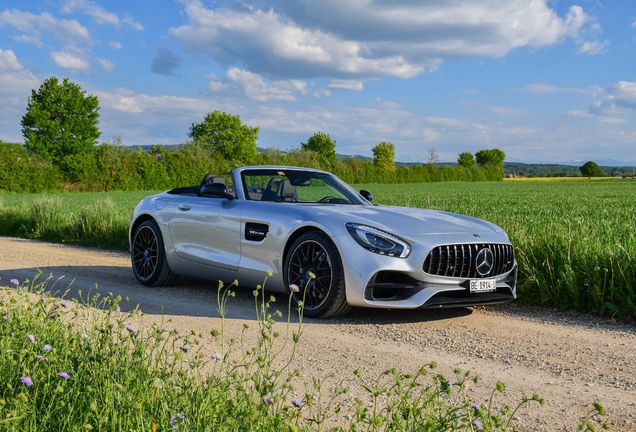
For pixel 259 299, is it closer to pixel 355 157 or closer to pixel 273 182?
pixel 273 182

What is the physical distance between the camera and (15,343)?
3.26 m

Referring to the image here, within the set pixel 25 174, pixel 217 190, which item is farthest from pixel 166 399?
pixel 25 174

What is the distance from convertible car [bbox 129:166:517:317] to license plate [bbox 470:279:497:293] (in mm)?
13

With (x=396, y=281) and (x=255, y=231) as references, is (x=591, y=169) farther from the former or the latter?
(x=396, y=281)

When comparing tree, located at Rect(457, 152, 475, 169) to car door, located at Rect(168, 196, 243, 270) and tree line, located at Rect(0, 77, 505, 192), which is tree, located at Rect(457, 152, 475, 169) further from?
car door, located at Rect(168, 196, 243, 270)

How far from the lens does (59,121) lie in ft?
209

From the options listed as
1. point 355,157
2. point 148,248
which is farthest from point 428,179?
point 148,248

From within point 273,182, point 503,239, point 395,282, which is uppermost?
point 273,182

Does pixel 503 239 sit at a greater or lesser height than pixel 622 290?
greater

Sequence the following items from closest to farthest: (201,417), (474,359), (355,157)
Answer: (201,417)
(474,359)
(355,157)

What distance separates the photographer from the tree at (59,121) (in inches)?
2429

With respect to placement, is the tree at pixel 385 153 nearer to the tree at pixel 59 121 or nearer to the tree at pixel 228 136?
the tree at pixel 228 136

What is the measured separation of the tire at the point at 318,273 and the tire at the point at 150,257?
7.18ft

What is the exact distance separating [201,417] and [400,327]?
303 cm
